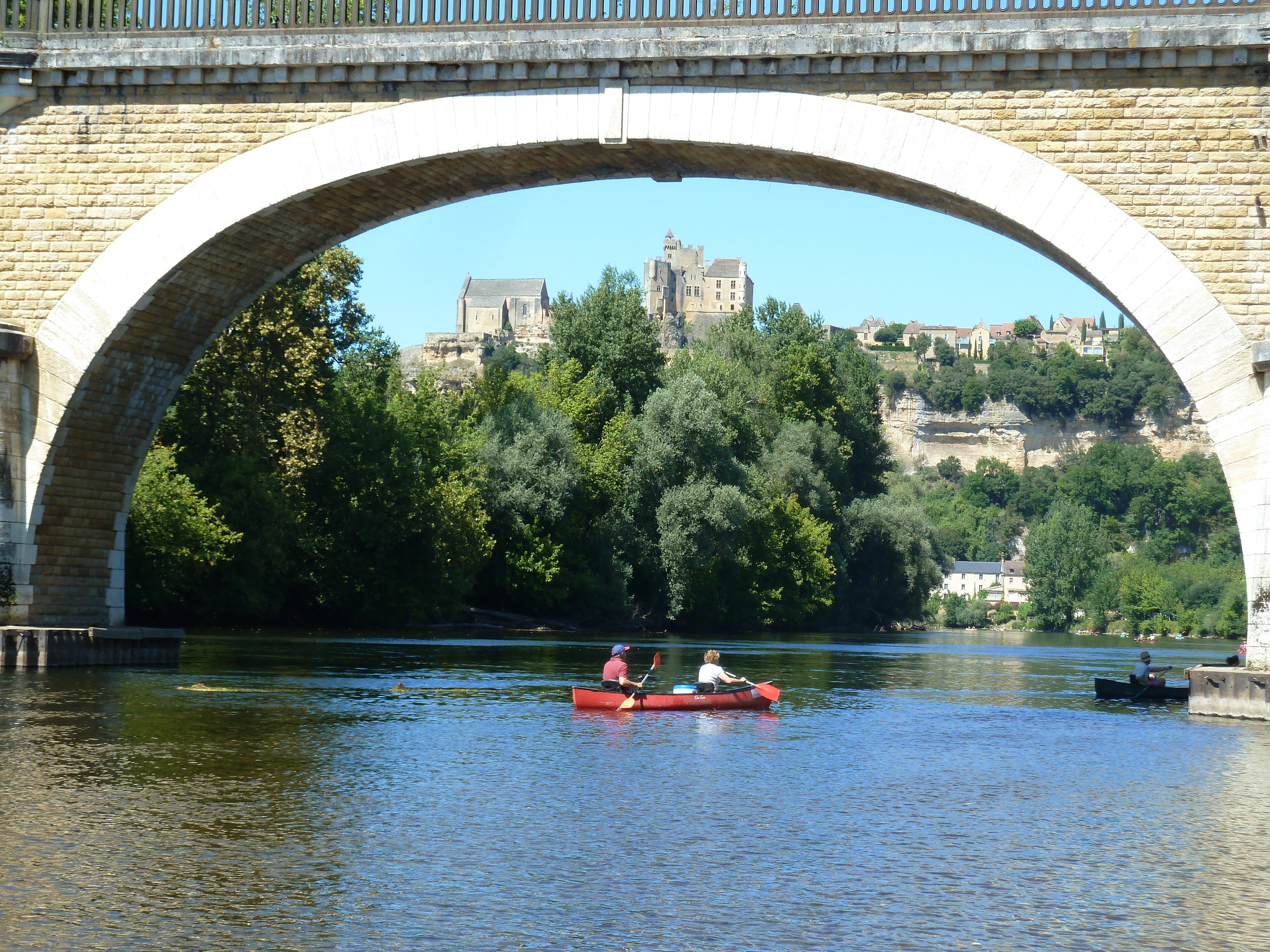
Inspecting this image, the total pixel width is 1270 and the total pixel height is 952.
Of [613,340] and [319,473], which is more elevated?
[613,340]

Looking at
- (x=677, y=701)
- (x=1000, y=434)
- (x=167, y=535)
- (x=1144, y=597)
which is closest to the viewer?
(x=677, y=701)

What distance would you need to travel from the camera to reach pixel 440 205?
835 inches

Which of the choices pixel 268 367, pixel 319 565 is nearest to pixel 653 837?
pixel 268 367

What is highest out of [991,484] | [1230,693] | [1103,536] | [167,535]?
[991,484]

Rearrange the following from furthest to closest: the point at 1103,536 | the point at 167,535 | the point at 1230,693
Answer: the point at 1103,536, the point at 167,535, the point at 1230,693

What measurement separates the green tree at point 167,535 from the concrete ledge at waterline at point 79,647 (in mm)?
9323

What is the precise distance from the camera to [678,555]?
4619 cm

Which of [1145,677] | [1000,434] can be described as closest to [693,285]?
[1000,434]

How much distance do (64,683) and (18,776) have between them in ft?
24.3

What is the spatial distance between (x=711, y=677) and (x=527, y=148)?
7.17m

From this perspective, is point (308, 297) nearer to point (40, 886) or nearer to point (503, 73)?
point (503, 73)

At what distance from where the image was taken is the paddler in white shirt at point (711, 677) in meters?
18.2

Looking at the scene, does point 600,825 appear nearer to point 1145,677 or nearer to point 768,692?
point 768,692

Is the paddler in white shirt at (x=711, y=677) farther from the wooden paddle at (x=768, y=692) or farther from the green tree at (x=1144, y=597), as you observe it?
the green tree at (x=1144, y=597)
